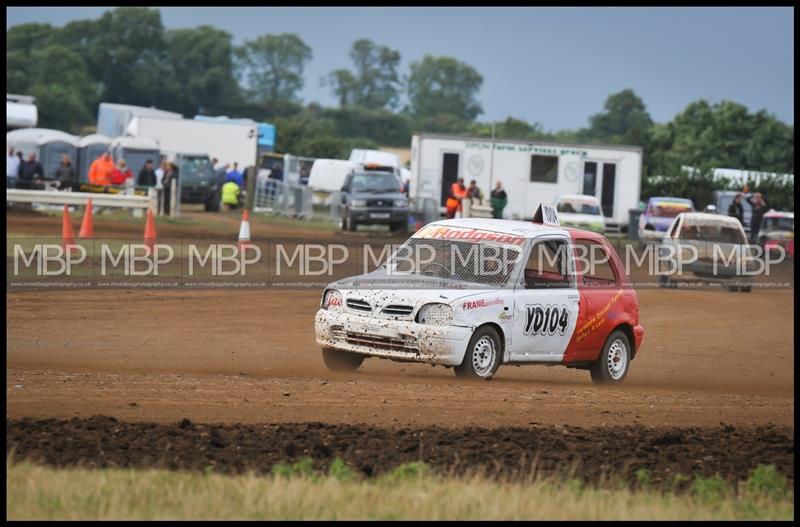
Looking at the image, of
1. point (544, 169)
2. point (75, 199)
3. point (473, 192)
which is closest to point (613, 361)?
point (473, 192)

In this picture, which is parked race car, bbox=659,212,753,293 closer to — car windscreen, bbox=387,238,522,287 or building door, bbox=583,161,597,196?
car windscreen, bbox=387,238,522,287

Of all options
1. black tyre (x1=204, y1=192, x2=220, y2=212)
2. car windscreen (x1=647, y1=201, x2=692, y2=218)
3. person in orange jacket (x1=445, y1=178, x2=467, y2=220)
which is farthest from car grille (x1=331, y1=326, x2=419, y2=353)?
black tyre (x1=204, y1=192, x2=220, y2=212)

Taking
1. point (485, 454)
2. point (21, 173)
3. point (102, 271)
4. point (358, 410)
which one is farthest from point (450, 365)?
A: point (21, 173)

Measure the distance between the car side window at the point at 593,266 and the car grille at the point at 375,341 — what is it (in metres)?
2.21

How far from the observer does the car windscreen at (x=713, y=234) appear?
26.6 m

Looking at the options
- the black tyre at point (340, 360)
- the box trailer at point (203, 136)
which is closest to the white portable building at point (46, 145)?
the box trailer at point (203, 136)

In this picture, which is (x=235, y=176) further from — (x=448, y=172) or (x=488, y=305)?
(x=488, y=305)

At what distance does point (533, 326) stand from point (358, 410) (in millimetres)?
2943

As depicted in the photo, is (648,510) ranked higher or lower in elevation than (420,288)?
lower

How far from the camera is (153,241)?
21078 millimetres

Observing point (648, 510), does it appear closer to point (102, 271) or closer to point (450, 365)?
point (450, 365)

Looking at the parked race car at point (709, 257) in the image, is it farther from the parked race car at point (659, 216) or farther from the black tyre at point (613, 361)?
the black tyre at point (613, 361)

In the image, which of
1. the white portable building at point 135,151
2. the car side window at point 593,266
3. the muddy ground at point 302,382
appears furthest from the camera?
the white portable building at point 135,151

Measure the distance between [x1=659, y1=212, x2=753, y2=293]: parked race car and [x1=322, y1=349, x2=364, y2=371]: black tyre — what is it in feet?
45.3
